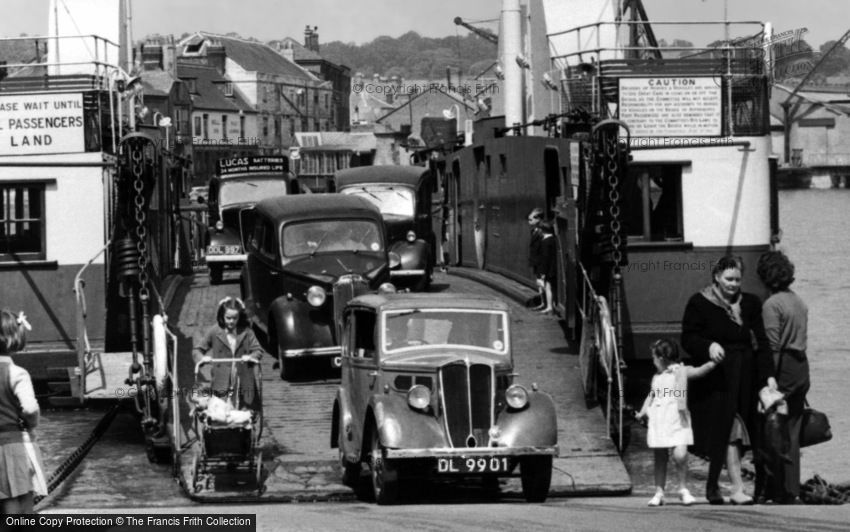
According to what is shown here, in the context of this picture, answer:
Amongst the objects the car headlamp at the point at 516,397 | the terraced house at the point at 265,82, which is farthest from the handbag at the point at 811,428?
the terraced house at the point at 265,82

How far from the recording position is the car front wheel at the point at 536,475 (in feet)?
45.8

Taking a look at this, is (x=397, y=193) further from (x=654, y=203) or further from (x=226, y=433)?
(x=226, y=433)

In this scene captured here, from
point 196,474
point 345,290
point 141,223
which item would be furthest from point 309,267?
point 196,474

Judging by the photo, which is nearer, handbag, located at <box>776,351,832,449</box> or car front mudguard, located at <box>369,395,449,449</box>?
handbag, located at <box>776,351,832,449</box>

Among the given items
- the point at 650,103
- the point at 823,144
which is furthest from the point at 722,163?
the point at 823,144

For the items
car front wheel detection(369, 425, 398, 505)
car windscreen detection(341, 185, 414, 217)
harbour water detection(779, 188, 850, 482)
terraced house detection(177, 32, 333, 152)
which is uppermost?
terraced house detection(177, 32, 333, 152)

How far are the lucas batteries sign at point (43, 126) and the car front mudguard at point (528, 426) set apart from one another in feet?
31.0

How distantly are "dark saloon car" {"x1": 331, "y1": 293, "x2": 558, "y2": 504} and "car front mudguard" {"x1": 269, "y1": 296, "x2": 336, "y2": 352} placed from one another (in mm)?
4374

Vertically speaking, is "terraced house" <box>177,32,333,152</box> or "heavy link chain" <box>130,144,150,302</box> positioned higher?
"terraced house" <box>177,32,333,152</box>

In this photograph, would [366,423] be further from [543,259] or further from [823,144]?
[823,144]

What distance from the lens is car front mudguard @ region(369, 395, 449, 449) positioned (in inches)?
535

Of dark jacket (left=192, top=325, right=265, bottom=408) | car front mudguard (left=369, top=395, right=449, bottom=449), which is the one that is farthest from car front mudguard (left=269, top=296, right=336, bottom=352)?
car front mudguard (left=369, top=395, right=449, bottom=449)

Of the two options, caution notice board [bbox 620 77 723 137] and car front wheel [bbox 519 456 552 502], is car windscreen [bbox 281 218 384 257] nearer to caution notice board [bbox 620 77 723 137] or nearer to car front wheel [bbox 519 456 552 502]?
caution notice board [bbox 620 77 723 137]

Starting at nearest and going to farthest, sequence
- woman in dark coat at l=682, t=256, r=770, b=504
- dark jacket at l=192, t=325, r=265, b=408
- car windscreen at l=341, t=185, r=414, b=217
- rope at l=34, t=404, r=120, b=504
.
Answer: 1. woman in dark coat at l=682, t=256, r=770, b=504
2. dark jacket at l=192, t=325, r=265, b=408
3. rope at l=34, t=404, r=120, b=504
4. car windscreen at l=341, t=185, r=414, b=217
